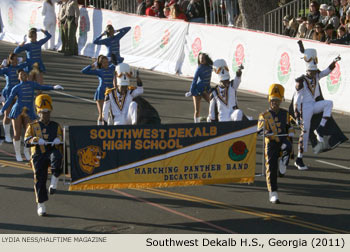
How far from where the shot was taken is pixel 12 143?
18.6 meters

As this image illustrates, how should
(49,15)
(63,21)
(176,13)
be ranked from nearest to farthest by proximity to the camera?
(176,13)
(63,21)
(49,15)

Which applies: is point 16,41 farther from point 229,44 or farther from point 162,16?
point 229,44

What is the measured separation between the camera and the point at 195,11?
28703 millimetres

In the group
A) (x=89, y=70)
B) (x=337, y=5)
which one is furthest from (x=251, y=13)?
(x=89, y=70)

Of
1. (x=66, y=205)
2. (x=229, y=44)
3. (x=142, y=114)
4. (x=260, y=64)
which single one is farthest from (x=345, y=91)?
(x=66, y=205)

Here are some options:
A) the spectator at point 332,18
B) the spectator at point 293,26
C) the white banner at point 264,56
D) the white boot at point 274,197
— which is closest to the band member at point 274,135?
the white boot at point 274,197

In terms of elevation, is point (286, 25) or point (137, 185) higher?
point (286, 25)

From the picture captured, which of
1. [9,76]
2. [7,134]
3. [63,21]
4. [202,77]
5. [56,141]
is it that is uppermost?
[63,21]

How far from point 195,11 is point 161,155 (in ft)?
53.4

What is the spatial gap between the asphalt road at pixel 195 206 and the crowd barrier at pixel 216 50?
4.26 m

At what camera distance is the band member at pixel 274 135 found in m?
13.5

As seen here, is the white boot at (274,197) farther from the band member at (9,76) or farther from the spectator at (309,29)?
the spectator at (309,29)

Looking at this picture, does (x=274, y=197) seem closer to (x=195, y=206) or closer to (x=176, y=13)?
(x=195, y=206)

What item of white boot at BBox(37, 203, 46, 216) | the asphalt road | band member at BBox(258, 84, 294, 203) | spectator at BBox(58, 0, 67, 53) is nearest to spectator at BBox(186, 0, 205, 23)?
spectator at BBox(58, 0, 67, 53)
